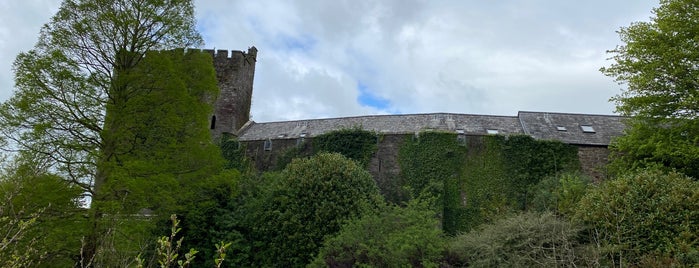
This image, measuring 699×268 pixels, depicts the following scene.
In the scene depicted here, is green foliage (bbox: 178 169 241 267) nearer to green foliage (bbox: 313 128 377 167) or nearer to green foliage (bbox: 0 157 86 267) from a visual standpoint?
green foliage (bbox: 0 157 86 267)

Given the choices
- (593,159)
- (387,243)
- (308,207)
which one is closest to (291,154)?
(308,207)

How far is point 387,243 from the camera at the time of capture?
13102 mm

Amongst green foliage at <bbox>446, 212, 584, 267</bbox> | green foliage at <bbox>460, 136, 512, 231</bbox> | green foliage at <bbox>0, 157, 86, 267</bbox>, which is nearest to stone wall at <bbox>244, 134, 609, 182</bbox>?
green foliage at <bbox>460, 136, 512, 231</bbox>

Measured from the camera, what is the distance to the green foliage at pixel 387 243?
41.7ft

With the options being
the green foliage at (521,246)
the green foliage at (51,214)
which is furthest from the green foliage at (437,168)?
the green foliage at (51,214)

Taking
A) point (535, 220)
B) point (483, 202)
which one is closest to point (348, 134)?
point (483, 202)

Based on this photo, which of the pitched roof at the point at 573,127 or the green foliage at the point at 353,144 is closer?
the pitched roof at the point at 573,127

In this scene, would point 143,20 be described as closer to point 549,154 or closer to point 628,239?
point 628,239

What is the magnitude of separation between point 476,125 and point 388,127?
434 centimetres

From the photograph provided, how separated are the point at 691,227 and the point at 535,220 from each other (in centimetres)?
349

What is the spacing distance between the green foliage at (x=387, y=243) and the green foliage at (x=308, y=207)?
1394 millimetres

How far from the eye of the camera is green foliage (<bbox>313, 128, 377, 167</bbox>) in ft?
76.3

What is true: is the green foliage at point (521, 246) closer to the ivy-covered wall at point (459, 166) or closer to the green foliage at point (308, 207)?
the green foliage at point (308, 207)

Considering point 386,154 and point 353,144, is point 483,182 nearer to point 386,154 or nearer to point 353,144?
point 386,154
